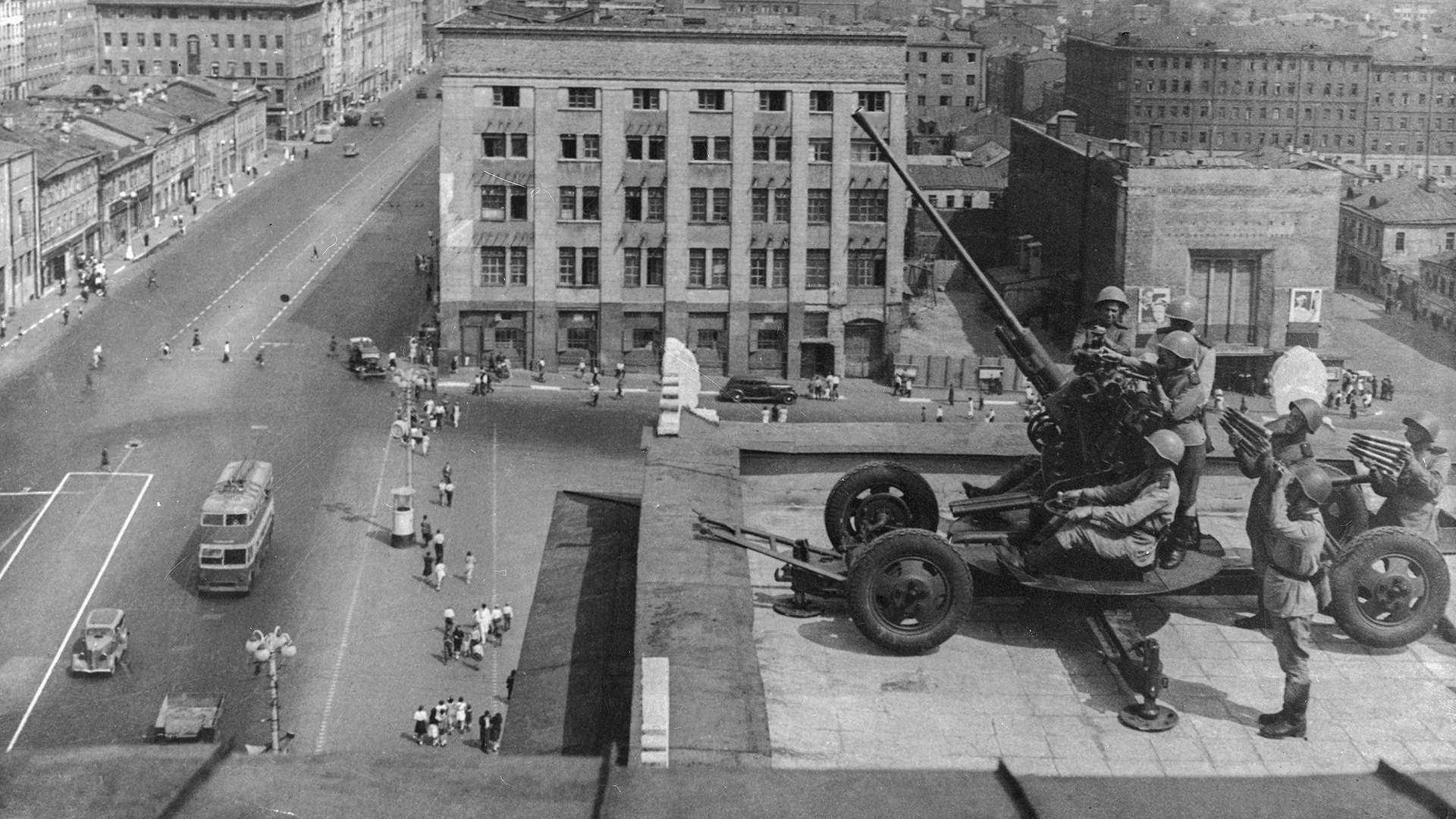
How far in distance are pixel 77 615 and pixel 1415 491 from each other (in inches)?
2093

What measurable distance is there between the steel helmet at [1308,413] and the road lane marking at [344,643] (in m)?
31.1

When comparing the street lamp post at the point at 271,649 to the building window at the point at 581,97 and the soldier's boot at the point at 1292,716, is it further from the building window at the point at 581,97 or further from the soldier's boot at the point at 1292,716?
the building window at the point at 581,97

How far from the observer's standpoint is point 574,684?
20.7 meters

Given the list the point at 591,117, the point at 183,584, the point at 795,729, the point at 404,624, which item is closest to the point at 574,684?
the point at 795,729

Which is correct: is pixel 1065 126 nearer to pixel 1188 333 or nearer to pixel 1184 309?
pixel 1184 309

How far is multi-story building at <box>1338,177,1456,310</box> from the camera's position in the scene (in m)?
130

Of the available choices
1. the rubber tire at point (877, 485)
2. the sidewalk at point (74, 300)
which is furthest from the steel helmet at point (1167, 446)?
the sidewalk at point (74, 300)

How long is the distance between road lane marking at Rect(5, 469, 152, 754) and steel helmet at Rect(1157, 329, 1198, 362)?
117ft

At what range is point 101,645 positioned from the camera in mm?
59688

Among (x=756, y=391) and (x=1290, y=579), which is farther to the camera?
(x=756, y=391)

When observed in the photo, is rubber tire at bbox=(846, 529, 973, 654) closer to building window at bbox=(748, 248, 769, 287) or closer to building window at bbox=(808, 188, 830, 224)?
building window at bbox=(808, 188, 830, 224)

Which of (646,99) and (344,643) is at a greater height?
(646,99)

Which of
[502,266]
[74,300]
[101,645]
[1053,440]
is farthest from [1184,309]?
[74,300]

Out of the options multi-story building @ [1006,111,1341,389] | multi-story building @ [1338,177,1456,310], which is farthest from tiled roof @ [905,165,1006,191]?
multi-story building @ [1006,111,1341,389]
